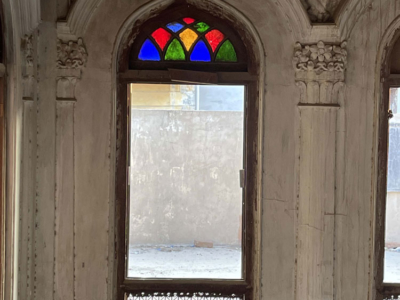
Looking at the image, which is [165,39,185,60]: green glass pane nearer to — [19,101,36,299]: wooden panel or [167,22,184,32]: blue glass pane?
[167,22,184,32]: blue glass pane

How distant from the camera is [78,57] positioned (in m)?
4.26

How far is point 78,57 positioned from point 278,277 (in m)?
2.31

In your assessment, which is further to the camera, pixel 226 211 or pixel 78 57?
pixel 226 211

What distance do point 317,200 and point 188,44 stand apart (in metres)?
1.61

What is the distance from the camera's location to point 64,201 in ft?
14.2

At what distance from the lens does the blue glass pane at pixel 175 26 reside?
4.48 m

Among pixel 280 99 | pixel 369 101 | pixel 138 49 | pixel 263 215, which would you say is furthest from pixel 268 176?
pixel 138 49

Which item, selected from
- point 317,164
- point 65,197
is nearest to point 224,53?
point 317,164

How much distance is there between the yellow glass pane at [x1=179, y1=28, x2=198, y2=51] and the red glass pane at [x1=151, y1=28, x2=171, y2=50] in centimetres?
11

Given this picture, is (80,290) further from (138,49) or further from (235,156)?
(138,49)

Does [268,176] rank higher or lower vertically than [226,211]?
higher

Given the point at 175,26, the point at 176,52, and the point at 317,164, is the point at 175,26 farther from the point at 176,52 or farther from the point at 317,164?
the point at 317,164

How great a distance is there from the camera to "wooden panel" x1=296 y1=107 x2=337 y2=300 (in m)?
4.30

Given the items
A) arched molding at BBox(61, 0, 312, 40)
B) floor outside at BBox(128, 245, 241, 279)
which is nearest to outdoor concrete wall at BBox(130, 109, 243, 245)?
floor outside at BBox(128, 245, 241, 279)
